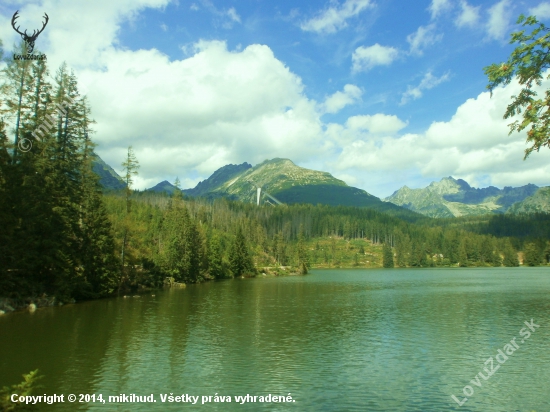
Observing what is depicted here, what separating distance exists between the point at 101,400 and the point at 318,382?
1121 centimetres

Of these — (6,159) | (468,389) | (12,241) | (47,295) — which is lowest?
(468,389)

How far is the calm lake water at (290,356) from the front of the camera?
2045 centimetres

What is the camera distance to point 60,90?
2160 inches

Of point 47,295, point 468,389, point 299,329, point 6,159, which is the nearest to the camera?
point 468,389

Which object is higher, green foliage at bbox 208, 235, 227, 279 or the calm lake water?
green foliage at bbox 208, 235, 227, 279

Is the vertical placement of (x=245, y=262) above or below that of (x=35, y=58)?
below

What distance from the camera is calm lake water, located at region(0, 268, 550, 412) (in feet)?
67.1

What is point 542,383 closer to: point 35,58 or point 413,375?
point 413,375

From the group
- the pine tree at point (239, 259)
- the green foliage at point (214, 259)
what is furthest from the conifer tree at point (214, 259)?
Result: the pine tree at point (239, 259)

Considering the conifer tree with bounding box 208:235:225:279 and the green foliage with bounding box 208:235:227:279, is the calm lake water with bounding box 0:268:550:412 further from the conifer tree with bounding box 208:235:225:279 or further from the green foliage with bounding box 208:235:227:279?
the green foliage with bounding box 208:235:227:279

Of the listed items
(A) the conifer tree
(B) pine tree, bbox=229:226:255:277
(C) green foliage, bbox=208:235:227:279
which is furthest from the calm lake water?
(B) pine tree, bbox=229:226:255:277

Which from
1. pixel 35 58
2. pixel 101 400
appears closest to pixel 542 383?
pixel 101 400

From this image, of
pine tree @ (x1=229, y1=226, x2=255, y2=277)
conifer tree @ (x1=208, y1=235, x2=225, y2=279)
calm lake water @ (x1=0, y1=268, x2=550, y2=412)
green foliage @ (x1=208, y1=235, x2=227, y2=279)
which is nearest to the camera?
calm lake water @ (x1=0, y1=268, x2=550, y2=412)

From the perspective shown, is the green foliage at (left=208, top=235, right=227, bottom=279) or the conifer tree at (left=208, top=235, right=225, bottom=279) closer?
the conifer tree at (left=208, top=235, right=225, bottom=279)
